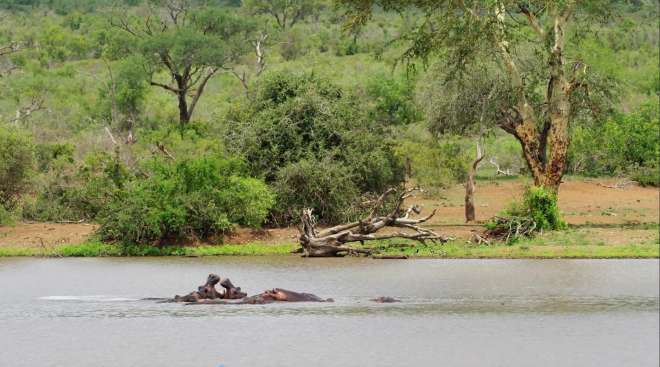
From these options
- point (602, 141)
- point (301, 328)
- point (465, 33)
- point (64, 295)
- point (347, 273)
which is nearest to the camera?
point (301, 328)

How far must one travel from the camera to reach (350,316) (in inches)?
775

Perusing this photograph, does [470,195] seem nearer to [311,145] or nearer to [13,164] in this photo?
[311,145]

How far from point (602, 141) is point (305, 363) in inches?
1248

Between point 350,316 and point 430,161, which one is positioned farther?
point 430,161

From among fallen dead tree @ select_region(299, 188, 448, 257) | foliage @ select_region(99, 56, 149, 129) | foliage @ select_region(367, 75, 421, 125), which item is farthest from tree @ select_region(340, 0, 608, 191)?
foliage @ select_region(99, 56, 149, 129)

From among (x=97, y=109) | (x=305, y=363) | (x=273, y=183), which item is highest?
(x=97, y=109)

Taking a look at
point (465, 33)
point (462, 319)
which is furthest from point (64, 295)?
point (465, 33)

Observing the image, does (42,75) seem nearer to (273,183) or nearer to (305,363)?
(273,183)

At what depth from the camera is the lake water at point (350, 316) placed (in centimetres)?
1650

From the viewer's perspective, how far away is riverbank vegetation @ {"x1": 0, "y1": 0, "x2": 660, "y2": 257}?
3080 centimetres

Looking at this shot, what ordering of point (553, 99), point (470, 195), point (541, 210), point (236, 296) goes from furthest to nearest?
point (470, 195)
point (553, 99)
point (541, 210)
point (236, 296)

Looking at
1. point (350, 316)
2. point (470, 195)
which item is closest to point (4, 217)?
point (470, 195)

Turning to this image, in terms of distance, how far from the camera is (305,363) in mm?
15961

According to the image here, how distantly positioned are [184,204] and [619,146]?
2057cm
